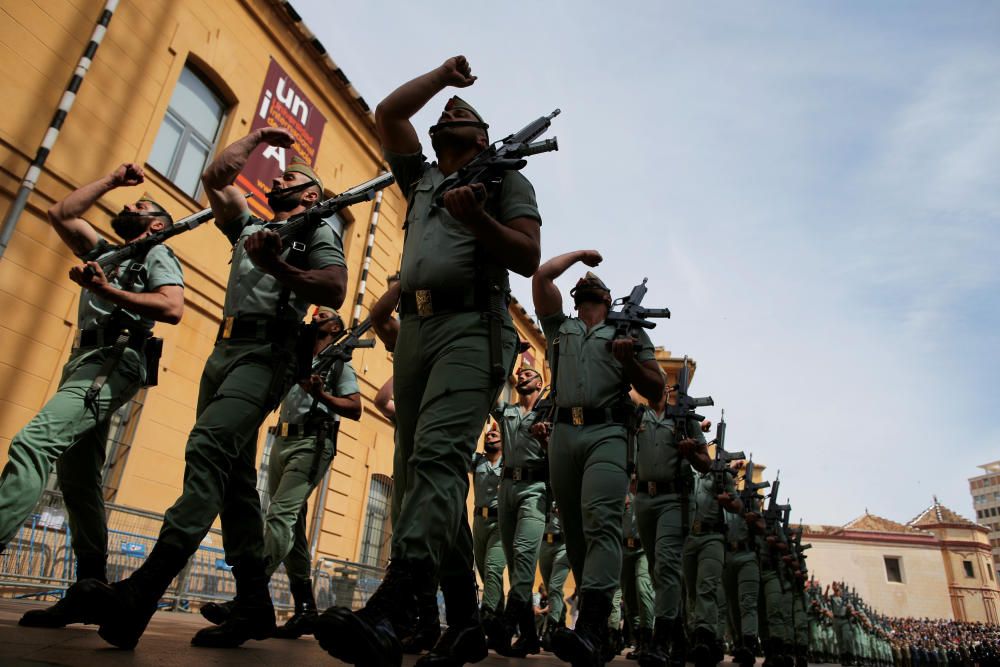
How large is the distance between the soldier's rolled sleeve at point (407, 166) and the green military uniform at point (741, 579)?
6.65m

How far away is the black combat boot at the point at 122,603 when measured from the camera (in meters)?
2.26

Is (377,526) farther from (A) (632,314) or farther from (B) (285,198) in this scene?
(B) (285,198)

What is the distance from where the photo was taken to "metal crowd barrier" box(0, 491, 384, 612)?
6332 mm

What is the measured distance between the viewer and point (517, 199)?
9.73 ft

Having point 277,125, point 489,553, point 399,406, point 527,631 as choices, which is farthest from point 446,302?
point 277,125

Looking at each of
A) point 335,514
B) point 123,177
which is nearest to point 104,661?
point 123,177

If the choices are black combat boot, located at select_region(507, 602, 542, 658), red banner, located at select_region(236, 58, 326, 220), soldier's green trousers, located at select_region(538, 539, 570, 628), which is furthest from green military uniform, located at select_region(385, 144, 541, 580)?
red banner, located at select_region(236, 58, 326, 220)

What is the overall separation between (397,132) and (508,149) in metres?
0.54

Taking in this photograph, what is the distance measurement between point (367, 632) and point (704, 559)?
18.1ft

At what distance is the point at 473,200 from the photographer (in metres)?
2.51

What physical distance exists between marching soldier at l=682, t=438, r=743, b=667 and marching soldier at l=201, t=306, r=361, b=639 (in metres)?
3.20

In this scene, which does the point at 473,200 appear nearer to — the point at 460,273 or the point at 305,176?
the point at 460,273

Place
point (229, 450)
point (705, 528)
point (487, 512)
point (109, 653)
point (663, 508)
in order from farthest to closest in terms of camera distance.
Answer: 1. point (487, 512)
2. point (705, 528)
3. point (663, 508)
4. point (229, 450)
5. point (109, 653)

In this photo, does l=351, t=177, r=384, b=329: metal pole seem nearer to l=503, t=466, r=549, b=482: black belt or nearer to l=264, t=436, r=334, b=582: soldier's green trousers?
l=503, t=466, r=549, b=482: black belt
